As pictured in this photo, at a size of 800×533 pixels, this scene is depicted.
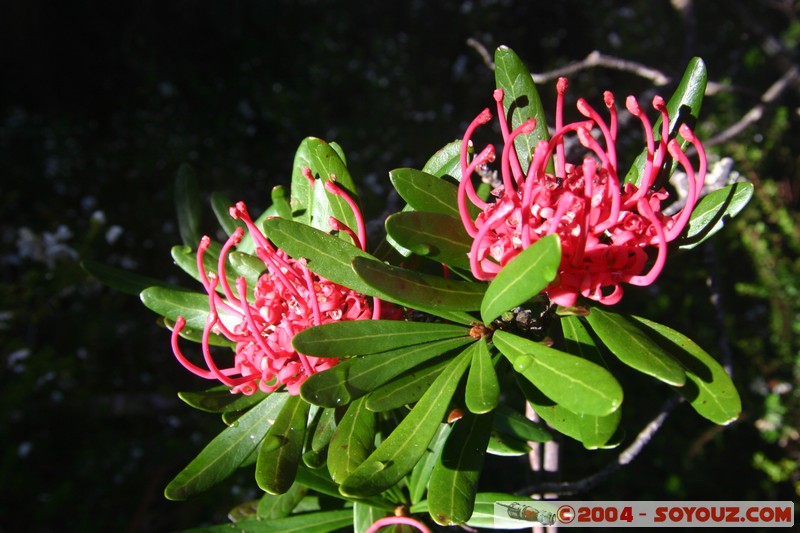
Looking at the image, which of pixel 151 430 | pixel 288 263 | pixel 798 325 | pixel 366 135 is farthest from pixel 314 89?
pixel 288 263

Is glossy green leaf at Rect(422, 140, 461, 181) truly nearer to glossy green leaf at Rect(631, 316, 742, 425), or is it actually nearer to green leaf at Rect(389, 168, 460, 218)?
green leaf at Rect(389, 168, 460, 218)

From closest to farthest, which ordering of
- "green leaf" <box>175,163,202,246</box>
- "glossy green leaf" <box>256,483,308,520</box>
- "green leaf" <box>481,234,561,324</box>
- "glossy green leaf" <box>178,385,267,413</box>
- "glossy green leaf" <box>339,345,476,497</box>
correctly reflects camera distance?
"green leaf" <box>481,234,561,324</box>
"glossy green leaf" <box>339,345,476,497</box>
"glossy green leaf" <box>178,385,267,413</box>
"glossy green leaf" <box>256,483,308,520</box>
"green leaf" <box>175,163,202,246</box>

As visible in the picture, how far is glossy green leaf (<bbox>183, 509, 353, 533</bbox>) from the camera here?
69 centimetres

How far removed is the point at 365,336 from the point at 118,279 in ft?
1.19

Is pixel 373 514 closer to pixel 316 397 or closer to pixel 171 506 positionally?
pixel 316 397

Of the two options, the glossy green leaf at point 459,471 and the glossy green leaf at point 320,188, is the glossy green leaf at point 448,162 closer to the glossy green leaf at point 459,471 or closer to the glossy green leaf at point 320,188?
the glossy green leaf at point 320,188

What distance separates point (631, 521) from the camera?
763 millimetres

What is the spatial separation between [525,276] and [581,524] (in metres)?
0.46

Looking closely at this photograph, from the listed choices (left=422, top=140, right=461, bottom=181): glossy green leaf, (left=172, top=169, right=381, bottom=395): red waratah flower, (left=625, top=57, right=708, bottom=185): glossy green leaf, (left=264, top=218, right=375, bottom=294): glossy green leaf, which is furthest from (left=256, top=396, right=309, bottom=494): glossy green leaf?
(left=625, top=57, right=708, bottom=185): glossy green leaf

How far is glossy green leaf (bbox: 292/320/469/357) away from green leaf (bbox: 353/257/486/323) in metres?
0.02

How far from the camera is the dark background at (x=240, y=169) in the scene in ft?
5.39

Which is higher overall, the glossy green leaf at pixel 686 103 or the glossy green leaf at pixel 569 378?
the glossy green leaf at pixel 686 103

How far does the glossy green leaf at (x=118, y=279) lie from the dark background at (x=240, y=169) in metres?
0.85

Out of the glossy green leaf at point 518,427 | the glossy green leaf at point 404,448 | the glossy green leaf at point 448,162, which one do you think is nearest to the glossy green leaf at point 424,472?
the glossy green leaf at point 518,427
